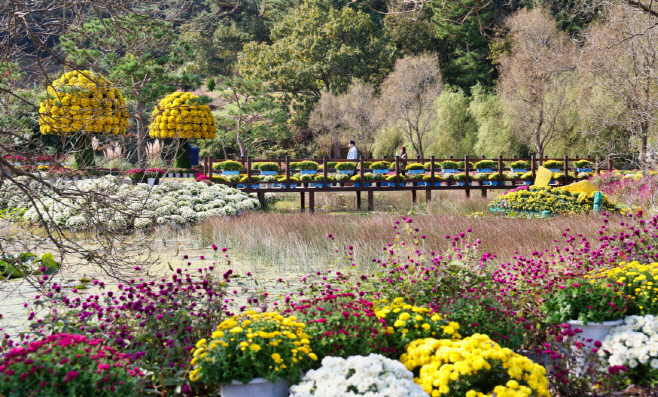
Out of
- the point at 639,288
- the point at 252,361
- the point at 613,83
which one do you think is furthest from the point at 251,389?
the point at 613,83

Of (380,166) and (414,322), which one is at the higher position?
(380,166)

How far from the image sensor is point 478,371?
293cm

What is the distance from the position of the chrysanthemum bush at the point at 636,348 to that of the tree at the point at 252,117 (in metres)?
27.3

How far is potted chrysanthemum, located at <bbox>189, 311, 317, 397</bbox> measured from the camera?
2.93 metres

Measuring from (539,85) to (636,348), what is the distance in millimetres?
24232

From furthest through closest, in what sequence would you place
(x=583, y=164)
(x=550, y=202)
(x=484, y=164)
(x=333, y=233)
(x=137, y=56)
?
(x=583, y=164) < (x=484, y=164) < (x=550, y=202) < (x=333, y=233) < (x=137, y=56)

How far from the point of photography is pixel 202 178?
52.9ft

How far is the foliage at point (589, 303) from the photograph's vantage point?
390 centimetres

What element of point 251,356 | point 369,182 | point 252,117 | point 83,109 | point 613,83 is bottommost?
point 251,356

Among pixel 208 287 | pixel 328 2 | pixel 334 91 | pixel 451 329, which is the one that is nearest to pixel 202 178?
pixel 208 287

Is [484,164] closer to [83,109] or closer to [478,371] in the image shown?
[83,109]

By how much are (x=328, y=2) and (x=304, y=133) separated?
8857 millimetres

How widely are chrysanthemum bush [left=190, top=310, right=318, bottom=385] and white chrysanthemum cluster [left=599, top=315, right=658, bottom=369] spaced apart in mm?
1985

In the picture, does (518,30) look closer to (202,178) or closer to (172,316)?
(202,178)
